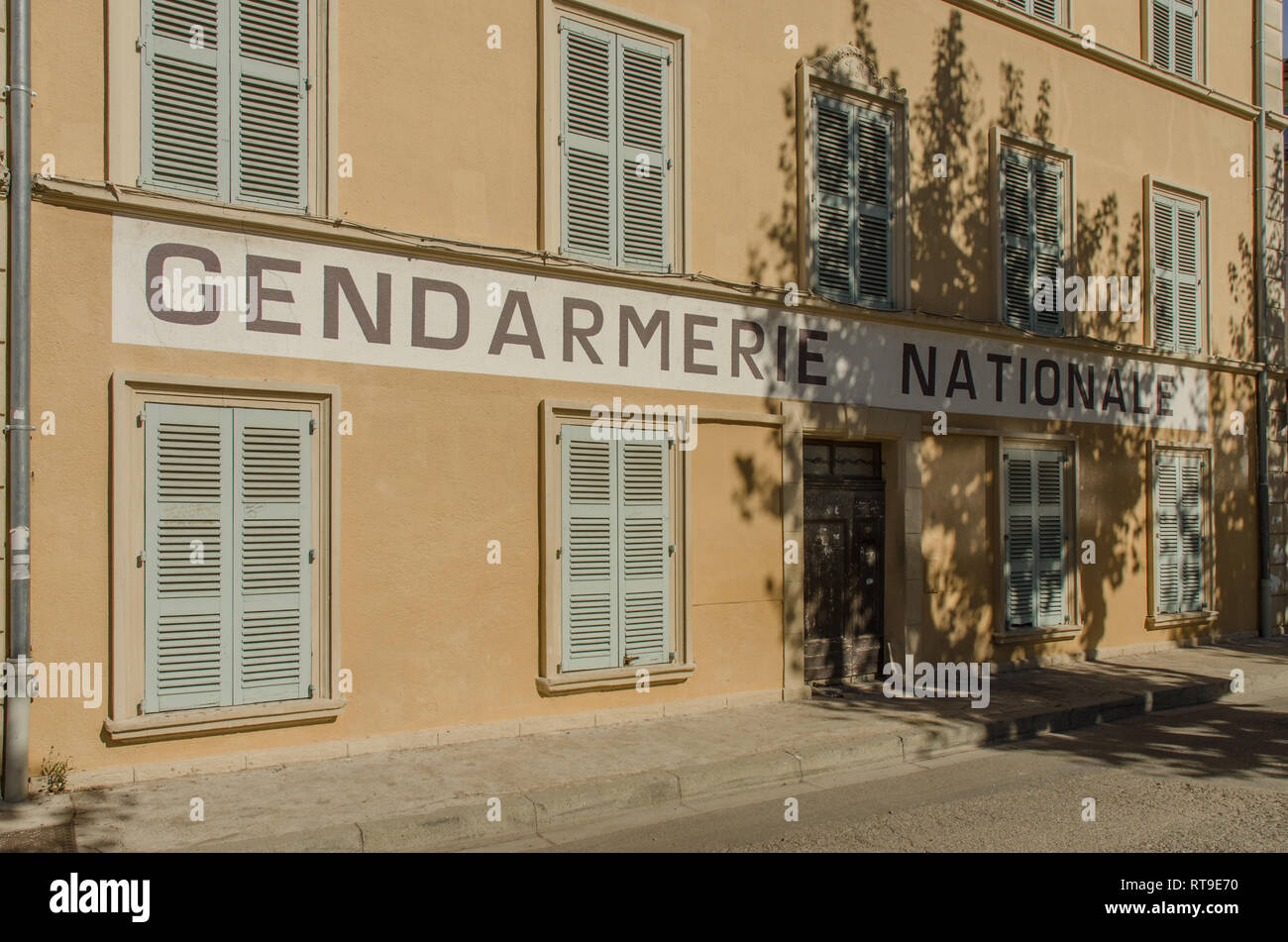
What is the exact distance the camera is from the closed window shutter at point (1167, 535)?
501 inches

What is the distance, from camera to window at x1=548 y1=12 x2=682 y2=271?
28.0ft

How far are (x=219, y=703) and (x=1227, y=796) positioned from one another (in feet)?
20.9

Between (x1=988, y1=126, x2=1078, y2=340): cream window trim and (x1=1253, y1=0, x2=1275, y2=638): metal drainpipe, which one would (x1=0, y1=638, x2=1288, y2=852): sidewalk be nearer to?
(x1=988, y1=126, x2=1078, y2=340): cream window trim

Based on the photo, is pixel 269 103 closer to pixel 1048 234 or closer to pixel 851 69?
pixel 851 69

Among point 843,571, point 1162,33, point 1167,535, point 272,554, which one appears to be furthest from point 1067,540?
point 272,554

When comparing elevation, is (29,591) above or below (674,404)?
below

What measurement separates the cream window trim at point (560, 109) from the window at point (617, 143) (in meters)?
0.02

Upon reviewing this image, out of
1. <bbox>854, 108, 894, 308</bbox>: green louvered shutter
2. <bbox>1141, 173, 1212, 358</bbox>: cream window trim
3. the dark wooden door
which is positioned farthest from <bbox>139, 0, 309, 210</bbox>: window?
<bbox>1141, 173, 1212, 358</bbox>: cream window trim

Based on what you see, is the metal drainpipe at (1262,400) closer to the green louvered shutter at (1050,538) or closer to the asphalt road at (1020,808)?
the green louvered shutter at (1050,538)

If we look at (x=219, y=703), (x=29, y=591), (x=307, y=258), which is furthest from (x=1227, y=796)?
(x=29, y=591)

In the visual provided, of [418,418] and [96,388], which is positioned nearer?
[96,388]
